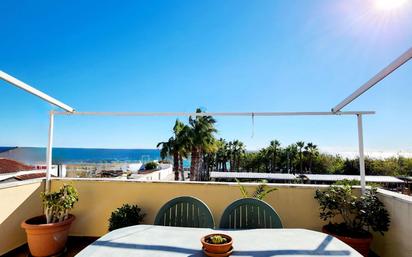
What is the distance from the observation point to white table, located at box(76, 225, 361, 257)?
1295mm

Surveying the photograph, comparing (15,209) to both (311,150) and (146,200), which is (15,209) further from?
(311,150)

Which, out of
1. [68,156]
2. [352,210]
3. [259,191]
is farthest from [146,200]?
[68,156]

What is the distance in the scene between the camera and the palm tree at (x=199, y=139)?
16172 mm

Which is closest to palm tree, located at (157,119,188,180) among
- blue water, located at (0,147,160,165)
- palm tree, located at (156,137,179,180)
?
palm tree, located at (156,137,179,180)

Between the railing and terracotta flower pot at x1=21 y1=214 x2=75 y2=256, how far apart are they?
0.87ft

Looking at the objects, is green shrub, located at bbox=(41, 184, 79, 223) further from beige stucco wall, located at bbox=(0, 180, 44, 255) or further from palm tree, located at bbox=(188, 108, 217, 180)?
palm tree, located at bbox=(188, 108, 217, 180)

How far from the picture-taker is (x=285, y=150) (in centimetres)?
2959

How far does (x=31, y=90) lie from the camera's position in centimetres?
239

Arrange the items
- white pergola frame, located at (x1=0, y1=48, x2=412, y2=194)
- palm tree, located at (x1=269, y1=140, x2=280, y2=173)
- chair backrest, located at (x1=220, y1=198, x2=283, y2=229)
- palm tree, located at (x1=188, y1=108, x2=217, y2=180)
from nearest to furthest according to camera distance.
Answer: chair backrest, located at (x1=220, y1=198, x2=283, y2=229)
white pergola frame, located at (x1=0, y1=48, x2=412, y2=194)
palm tree, located at (x1=188, y1=108, x2=217, y2=180)
palm tree, located at (x1=269, y1=140, x2=280, y2=173)

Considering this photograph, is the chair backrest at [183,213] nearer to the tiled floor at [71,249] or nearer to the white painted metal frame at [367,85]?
the tiled floor at [71,249]

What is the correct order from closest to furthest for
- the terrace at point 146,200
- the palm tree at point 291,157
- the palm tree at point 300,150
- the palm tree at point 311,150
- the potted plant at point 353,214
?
the potted plant at point 353,214 → the terrace at point 146,200 → the palm tree at point 311,150 → the palm tree at point 300,150 → the palm tree at point 291,157

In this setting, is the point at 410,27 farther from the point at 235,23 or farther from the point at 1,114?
the point at 1,114

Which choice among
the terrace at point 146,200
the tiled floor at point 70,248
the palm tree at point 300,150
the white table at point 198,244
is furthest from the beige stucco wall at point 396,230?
the palm tree at point 300,150

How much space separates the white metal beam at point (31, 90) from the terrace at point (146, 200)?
1 centimetres
